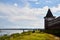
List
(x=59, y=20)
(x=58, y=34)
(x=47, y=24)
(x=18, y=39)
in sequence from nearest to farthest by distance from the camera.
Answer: (x=18, y=39) → (x=58, y=34) → (x=59, y=20) → (x=47, y=24)

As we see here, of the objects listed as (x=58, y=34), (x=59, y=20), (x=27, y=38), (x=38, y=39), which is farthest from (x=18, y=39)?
(x=59, y=20)

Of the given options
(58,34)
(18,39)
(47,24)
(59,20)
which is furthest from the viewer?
(47,24)

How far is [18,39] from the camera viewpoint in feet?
67.4

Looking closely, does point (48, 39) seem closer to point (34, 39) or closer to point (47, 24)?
point (34, 39)

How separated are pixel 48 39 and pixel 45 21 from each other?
2688 centimetres

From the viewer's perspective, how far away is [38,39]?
20.8 metres

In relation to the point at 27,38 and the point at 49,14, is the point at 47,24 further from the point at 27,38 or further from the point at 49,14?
the point at 27,38

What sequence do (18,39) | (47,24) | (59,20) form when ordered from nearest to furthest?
(18,39), (59,20), (47,24)

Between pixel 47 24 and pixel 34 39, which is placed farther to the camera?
pixel 47 24

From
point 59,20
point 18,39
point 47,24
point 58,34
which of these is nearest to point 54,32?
point 58,34

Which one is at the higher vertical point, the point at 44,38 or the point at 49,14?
the point at 49,14

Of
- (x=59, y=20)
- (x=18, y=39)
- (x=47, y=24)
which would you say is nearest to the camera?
(x=18, y=39)

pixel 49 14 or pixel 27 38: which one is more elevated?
pixel 49 14

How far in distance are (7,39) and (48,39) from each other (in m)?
5.55
